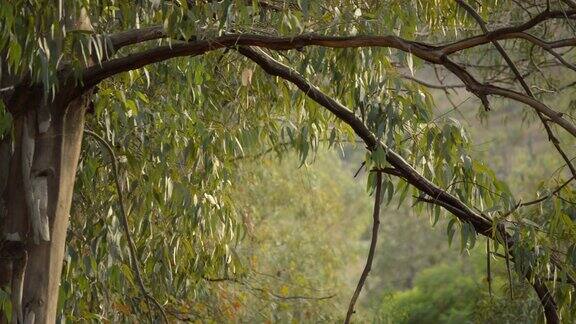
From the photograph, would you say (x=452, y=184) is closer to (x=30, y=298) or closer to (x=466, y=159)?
(x=466, y=159)

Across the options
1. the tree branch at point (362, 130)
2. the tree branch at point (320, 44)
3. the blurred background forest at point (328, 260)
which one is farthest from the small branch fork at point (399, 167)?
the tree branch at point (320, 44)

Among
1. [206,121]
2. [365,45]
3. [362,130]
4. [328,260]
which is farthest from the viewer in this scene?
[328,260]

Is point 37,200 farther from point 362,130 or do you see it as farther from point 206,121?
point 206,121

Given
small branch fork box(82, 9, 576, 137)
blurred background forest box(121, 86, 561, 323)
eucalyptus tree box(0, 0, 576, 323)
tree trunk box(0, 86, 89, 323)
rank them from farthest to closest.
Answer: blurred background forest box(121, 86, 561, 323) < tree trunk box(0, 86, 89, 323) < eucalyptus tree box(0, 0, 576, 323) < small branch fork box(82, 9, 576, 137)

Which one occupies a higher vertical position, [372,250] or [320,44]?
[320,44]

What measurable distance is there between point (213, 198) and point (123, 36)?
1.31m

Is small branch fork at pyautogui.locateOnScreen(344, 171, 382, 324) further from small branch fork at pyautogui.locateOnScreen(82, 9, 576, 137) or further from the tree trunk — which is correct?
the tree trunk

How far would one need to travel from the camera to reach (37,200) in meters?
3.32

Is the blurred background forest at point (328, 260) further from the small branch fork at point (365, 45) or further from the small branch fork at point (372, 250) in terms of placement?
the small branch fork at point (365, 45)


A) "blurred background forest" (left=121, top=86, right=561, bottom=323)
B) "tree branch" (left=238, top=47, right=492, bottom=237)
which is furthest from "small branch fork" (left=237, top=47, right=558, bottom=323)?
"blurred background forest" (left=121, top=86, right=561, bottom=323)

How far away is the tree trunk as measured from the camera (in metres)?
3.29

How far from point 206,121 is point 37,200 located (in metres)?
1.36

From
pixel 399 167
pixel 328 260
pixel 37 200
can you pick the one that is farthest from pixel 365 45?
pixel 328 260

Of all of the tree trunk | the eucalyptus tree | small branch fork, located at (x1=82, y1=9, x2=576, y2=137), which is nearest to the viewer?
small branch fork, located at (x1=82, y1=9, x2=576, y2=137)
